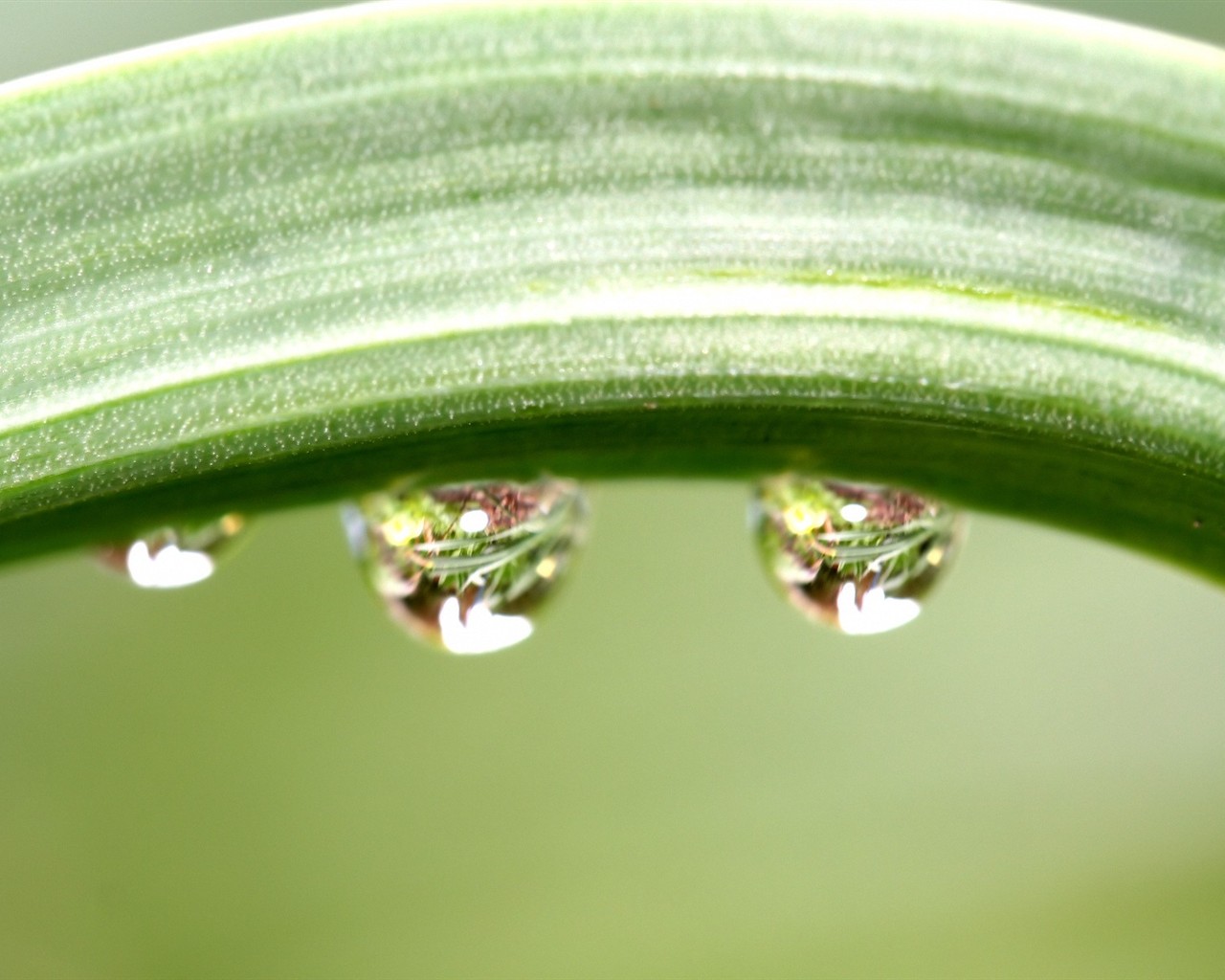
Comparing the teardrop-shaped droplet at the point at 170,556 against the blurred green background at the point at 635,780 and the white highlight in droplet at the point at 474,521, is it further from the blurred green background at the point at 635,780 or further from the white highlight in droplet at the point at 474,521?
the blurred green background at the point at 635,780

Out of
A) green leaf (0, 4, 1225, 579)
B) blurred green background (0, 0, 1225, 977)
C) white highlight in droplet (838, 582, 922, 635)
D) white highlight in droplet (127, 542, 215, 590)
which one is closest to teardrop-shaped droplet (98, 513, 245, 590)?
white highlight in droplet (127, 542, 215, 590)

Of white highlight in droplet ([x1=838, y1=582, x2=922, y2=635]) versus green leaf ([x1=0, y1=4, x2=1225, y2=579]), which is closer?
green leaf ([x1=0, y1=4, x2=1225, y2=579])

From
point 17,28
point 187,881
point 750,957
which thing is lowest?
point 750,957

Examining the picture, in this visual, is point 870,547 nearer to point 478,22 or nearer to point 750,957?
point 478,22

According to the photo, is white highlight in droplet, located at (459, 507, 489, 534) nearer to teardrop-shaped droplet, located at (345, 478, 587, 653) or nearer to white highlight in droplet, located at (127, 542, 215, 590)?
teardrop-shaped droplet, located at (345, 478, 587, 653)

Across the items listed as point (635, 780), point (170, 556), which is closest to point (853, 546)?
point (170, 556)

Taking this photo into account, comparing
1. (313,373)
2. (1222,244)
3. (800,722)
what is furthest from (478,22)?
(800,722)

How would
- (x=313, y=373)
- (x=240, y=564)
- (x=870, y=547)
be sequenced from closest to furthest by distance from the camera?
(x=313, y=373) → (x=870, y=547) → (x=240, y=564)
